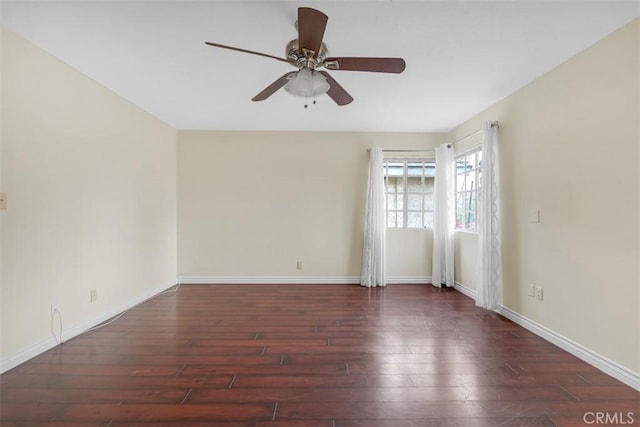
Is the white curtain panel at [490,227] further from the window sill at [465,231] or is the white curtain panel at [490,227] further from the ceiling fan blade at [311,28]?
the ceiling fan blade at [311,28]

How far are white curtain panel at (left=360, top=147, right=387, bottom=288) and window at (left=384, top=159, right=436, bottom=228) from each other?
37cm

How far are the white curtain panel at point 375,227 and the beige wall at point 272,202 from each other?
173 millimetres

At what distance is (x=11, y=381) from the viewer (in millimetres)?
1855

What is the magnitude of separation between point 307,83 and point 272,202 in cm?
263

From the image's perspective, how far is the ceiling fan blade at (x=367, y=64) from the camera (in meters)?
1.74

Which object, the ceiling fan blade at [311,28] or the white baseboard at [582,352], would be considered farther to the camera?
the white baseboard at [582,352]

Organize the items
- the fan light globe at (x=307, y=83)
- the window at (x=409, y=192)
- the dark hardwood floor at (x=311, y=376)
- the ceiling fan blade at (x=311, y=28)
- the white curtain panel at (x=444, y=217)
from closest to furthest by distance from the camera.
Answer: the ceiling fan blade at (x=311, y=28), the dark hardwood floor at (x=311, y=376), the fan light globe at (x=307, y=83), the white curtain panel at (x=444, y=217), the window at (x=409, y=192)

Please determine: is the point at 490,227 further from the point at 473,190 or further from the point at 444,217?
the point at 444,217

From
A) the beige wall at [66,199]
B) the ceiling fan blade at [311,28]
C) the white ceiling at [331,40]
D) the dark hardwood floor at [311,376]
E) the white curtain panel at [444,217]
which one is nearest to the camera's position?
the ceiling fan blade at [311,28]

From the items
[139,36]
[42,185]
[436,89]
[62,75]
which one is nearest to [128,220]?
[42,185]

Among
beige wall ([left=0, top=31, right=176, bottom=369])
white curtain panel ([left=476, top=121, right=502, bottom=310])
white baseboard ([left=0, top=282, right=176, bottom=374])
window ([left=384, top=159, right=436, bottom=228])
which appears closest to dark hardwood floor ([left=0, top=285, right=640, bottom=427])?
white baseboard ([left=0, top=282, right=176, bottom=374])

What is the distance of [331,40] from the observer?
2020 millimetres

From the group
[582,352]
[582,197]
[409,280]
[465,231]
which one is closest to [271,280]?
[409,280]

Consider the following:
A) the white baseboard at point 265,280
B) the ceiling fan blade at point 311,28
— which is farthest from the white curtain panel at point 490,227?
the ceiling fan blade at point 311,28
